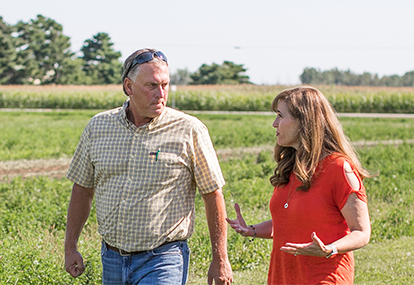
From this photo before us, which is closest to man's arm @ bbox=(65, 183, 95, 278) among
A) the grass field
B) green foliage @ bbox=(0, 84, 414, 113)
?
the grass field

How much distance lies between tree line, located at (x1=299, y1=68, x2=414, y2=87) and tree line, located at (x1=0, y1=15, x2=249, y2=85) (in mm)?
33240

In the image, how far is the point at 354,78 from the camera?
101 metres

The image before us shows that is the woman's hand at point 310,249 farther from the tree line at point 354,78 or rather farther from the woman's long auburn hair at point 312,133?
the tree line at point 354,78

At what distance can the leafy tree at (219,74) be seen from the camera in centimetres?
7162

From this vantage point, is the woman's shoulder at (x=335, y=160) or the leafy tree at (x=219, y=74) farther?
the leafy tree at (x=219, y=74)

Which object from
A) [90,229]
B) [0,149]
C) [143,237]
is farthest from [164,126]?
[0,149]

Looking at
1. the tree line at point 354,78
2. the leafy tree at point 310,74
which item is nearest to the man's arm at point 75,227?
the tree line at point 354,78

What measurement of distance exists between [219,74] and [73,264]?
69.3 meters

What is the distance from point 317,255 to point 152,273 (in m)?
0.97

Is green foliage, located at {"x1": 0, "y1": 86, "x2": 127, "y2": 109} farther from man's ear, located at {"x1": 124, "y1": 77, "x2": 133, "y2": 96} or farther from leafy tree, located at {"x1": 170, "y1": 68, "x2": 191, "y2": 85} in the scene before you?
leafy tree, located at {"x1": 170, "y1": 68, "x2": 191, "y2": 85}

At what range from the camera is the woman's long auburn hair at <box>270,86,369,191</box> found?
271 centimetres

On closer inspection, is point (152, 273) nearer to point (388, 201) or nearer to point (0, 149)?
point (388, 201)

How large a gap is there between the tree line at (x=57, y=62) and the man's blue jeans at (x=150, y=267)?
226 ft

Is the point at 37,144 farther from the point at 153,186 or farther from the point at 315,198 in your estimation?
the point at 315,198
